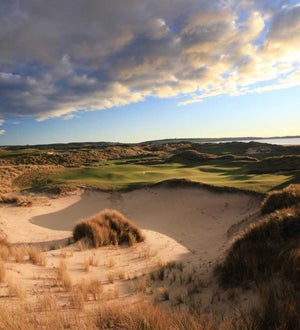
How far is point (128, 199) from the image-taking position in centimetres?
1981

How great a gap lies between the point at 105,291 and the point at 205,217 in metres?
10.9

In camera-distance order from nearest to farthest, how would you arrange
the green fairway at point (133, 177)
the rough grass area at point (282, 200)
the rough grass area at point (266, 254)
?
the rough grass area at point (266, 254) → the rough grass area at point (282, 200) → the green fairway at point (133, 177)

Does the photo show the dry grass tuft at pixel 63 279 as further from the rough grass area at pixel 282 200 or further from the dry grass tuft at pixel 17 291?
the rough grass area at pixel 282 200

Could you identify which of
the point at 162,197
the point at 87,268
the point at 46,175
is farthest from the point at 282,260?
the point at 46,175

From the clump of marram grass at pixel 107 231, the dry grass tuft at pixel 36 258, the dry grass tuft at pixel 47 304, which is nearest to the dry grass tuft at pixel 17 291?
the dry grass tuft at pixel 47 304

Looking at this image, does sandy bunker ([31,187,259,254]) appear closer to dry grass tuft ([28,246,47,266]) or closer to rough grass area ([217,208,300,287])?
rough grass area ([217,208,300,287])

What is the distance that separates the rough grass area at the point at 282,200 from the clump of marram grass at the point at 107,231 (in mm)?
5162

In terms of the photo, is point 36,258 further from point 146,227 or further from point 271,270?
point 146,227

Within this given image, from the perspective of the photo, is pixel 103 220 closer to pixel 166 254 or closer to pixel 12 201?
pixel 166 254

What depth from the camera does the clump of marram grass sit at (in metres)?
10.9

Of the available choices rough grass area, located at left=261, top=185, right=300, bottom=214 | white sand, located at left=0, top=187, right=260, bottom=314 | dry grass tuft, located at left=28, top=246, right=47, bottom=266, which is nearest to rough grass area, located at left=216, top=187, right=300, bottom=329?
white sand, located at left=0, top=187, right=260, bottom=314

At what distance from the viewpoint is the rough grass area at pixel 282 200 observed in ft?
33.2

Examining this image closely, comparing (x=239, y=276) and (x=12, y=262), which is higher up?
(x=239, y=276)

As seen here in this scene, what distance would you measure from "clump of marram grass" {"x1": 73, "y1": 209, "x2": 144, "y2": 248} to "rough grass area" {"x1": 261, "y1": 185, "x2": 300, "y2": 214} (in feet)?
16.9
